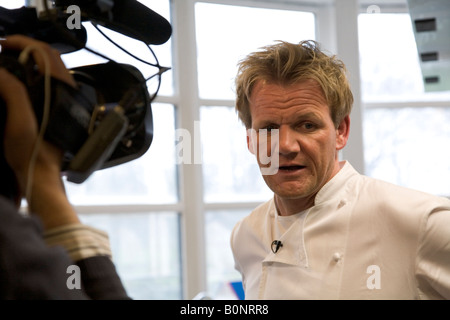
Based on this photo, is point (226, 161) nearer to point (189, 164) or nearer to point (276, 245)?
point (189, 164)

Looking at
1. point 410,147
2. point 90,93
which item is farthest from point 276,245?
point 410,147

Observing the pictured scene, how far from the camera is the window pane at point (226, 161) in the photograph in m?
1.52

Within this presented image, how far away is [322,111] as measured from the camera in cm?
79

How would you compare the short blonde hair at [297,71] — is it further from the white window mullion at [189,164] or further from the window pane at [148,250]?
the window pane at [148,250]

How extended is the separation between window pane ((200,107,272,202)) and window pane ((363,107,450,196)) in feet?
1.02

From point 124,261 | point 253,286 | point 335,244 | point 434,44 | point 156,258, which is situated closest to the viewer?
point 335,244

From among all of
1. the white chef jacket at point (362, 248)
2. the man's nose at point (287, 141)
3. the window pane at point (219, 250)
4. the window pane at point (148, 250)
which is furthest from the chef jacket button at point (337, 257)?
the window pane at point (219, 250)

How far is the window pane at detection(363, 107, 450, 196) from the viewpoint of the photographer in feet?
4.99

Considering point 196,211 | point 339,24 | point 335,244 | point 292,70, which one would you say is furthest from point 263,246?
point 196,211

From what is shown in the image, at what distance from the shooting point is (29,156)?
1.67 feet

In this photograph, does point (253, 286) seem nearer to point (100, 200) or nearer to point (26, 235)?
point (26, 235)

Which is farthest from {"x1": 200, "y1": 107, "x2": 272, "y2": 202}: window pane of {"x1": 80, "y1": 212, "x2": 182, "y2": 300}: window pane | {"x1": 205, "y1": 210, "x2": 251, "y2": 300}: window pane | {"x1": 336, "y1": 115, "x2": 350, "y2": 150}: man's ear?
{"x1": 336, "y1": 115, "x2": 350, "y2": 150}: man's ear
